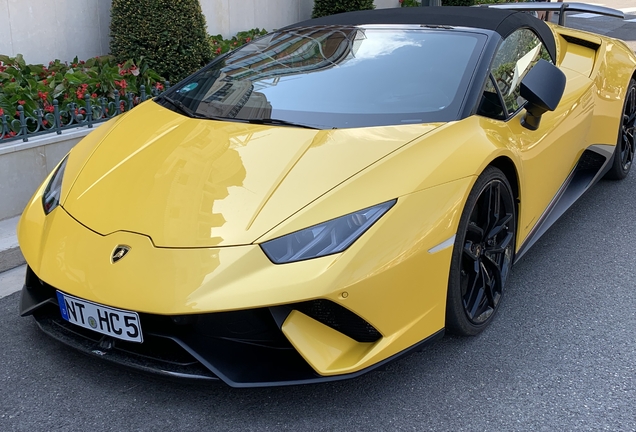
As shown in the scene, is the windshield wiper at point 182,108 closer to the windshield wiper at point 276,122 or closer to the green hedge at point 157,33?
the windshield wiper at point 276,122

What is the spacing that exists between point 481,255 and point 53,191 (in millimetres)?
1703

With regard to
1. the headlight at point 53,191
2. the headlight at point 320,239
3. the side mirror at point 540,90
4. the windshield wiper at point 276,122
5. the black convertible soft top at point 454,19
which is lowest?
the headlight at point 53,191

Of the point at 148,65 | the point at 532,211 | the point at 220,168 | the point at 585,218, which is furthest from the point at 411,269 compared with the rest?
the point at 148,65

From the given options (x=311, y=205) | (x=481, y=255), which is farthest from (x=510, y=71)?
(x=311, y=205)

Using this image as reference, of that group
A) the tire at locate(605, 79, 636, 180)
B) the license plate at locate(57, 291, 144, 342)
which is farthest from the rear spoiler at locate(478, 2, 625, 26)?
the license plate at locate(57, 291, 144, 342)

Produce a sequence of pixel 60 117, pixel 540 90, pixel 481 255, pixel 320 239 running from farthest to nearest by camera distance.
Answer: pixel 60 117, pixel 540 90, pixel 481 255, pixel 320 239

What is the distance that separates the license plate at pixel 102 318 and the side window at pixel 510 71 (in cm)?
159

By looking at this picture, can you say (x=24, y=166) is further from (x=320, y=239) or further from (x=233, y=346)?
(x=320, y=239)

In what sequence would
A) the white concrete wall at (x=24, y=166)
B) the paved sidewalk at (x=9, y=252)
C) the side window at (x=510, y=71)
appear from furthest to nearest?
1. the white concrete wall at (x=24, y=166)
2. the paved sidewalk at (x=9, y=252)
3. the side window at (x=510, y=71)

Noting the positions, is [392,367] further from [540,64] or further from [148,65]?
[148,65]

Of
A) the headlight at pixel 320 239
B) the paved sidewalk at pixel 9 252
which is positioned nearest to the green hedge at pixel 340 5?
the paved sidewalk at pixel 9 252

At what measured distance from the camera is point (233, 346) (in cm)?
212

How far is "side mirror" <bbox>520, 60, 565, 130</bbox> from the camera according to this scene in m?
2.78

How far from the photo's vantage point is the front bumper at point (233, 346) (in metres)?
2.04
